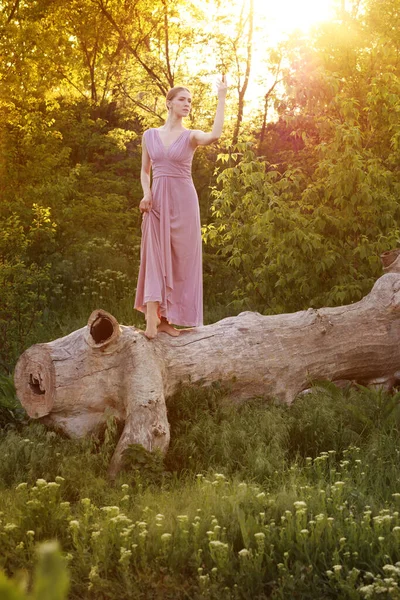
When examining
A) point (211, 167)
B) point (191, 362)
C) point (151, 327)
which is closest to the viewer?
point (151, 327)

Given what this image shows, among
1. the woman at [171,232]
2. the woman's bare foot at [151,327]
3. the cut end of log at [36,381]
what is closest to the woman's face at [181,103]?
the woman at [171,232]

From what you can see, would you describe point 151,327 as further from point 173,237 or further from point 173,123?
point 173,123

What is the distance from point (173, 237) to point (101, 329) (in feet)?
3.83

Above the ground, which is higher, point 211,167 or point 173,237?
point 211,167

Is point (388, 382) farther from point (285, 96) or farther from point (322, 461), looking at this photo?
point (285, 96)

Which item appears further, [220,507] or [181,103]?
[181,103]

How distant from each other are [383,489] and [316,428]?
4.40 ft

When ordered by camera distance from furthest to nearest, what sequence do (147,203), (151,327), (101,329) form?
(147,203)
(151,327)
(101,329)

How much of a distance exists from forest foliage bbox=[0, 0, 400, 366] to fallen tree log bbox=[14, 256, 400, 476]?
1.67m

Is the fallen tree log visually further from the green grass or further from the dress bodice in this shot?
the dress bodice

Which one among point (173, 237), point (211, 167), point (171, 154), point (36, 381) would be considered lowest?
point (36, 381)

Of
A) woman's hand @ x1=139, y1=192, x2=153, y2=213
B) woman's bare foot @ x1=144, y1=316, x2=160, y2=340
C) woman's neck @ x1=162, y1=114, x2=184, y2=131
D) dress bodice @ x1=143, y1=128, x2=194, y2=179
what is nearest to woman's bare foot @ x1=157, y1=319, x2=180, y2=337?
woman's bare foot @ x1=144, y1=316, x2=160, y2=340

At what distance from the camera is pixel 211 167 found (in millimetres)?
18203

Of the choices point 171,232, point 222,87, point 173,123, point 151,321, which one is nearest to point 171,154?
point 173,123
